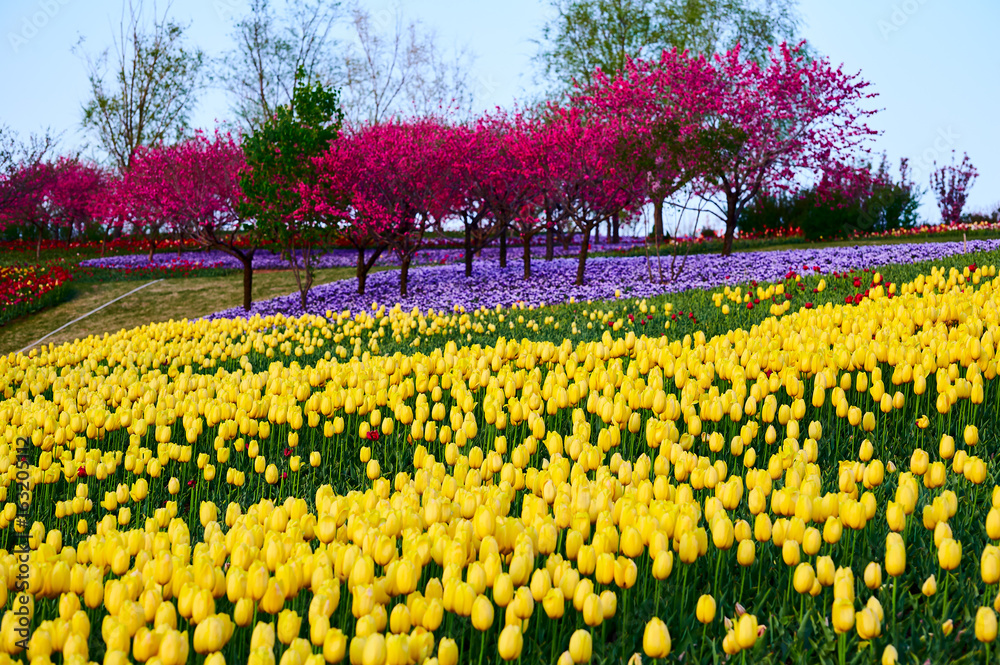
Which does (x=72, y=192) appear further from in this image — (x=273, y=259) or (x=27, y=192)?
(x=273, y=259)

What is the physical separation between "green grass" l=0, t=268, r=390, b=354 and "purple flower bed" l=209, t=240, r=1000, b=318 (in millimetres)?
2148

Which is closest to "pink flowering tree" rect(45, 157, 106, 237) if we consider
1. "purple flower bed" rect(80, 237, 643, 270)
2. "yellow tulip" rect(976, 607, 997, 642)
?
"purple flower bed" rect(80, 237, 643, 270)

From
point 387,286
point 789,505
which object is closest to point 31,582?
point 789,505

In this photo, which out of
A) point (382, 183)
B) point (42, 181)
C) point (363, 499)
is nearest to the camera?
point (363, 499)

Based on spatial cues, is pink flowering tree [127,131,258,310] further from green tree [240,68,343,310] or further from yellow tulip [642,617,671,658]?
yellow tulip [642,617,671,658]

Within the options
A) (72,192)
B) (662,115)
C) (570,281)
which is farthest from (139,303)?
(72,192)

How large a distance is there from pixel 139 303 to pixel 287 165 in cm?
669

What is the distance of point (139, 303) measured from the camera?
63.0 feet

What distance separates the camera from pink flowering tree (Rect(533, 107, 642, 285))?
1656cm

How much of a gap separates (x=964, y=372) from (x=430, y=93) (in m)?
28.9

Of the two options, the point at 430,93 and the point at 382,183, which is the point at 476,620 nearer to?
the point at 382,183

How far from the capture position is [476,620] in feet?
6.24

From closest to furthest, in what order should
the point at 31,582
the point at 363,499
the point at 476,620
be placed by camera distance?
the point at 476,620
the point at 31,582
the point at 363,499

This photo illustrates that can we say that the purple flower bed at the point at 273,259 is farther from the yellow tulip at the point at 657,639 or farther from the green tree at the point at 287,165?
the yellow tulip at the point at 657,639
